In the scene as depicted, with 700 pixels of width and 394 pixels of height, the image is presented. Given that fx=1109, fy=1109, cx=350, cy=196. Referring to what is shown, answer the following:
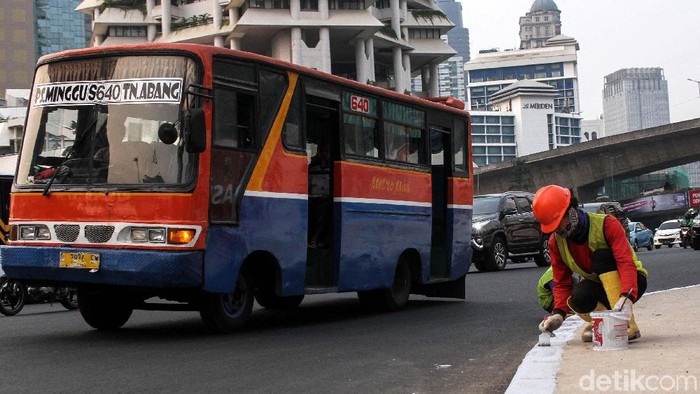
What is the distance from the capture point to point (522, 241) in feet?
93.4

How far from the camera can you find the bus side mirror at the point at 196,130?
10.5 m

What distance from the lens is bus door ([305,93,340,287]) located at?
44.1 feet

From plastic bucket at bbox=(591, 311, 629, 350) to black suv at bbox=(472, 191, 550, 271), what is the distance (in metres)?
18.6

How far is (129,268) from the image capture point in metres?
10.5

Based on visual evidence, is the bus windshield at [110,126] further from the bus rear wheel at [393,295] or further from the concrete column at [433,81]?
the concrete column at [433,81]

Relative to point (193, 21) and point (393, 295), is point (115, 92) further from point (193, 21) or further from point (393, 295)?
point (193, 21)

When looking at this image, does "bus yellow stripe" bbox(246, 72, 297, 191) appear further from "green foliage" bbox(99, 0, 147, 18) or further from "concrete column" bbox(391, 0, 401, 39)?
"green foliage" bbox(99, 0, 147, 18)

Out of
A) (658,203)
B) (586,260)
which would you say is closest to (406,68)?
(658,203)

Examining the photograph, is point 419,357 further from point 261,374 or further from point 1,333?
point 1,333

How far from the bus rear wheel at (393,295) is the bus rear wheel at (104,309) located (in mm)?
3580

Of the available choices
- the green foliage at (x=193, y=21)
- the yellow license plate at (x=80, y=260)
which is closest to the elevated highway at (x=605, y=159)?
the green foliage at (x=193, y=21)

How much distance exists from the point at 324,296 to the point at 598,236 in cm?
1125

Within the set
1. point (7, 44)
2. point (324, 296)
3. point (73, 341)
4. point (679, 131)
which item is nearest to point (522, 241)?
point (324, 296)

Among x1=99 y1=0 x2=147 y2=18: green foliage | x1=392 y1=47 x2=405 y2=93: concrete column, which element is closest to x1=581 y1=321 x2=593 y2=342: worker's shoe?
x1=392 y1=47 x2=405 y2=93: concrete column
